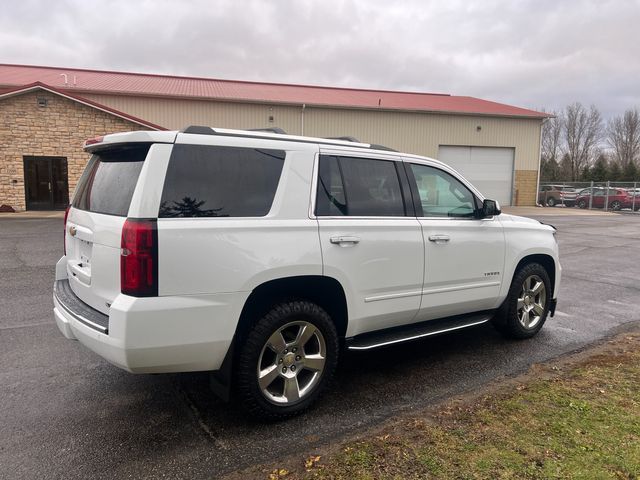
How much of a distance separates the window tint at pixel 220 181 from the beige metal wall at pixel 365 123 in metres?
23.8

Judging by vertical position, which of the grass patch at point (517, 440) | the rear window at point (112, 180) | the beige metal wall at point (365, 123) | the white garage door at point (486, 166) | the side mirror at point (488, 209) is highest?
the beige metal wall at point (365, 123)

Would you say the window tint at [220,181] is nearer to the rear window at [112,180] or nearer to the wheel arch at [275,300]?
the rear window at [112,180]

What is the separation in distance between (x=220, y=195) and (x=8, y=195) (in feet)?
72.3

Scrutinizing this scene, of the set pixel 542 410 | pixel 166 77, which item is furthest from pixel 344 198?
pixel 166 77

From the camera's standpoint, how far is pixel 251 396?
3.21 m

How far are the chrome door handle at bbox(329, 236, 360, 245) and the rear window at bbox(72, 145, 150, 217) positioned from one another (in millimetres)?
1382

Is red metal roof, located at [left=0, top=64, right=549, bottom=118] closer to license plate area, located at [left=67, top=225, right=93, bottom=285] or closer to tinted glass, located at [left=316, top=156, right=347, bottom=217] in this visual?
license plate area, located at [left=67, top=225, right=93, bottom=285]

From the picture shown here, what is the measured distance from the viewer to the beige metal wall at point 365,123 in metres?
26.1

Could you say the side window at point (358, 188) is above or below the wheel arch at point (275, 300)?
above

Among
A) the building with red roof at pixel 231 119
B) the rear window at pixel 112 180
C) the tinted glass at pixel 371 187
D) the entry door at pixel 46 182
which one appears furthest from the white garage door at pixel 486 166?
the rear window at pixel 112 180

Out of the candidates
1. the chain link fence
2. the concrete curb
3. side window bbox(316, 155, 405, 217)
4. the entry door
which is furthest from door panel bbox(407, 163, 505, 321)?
the chain link fence

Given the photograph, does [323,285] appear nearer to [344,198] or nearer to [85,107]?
[344,198]

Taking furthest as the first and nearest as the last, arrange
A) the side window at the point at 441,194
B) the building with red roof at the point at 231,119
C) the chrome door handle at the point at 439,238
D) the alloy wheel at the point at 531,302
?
→ 1. the building with red roof at the point at 231,119
2. the alloy wheel at the point at 531,302
3. the side window at the point at 441,194
4. the chrome door handle at the point at 439,238

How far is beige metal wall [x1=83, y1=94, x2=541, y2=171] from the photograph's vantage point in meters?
26.1
